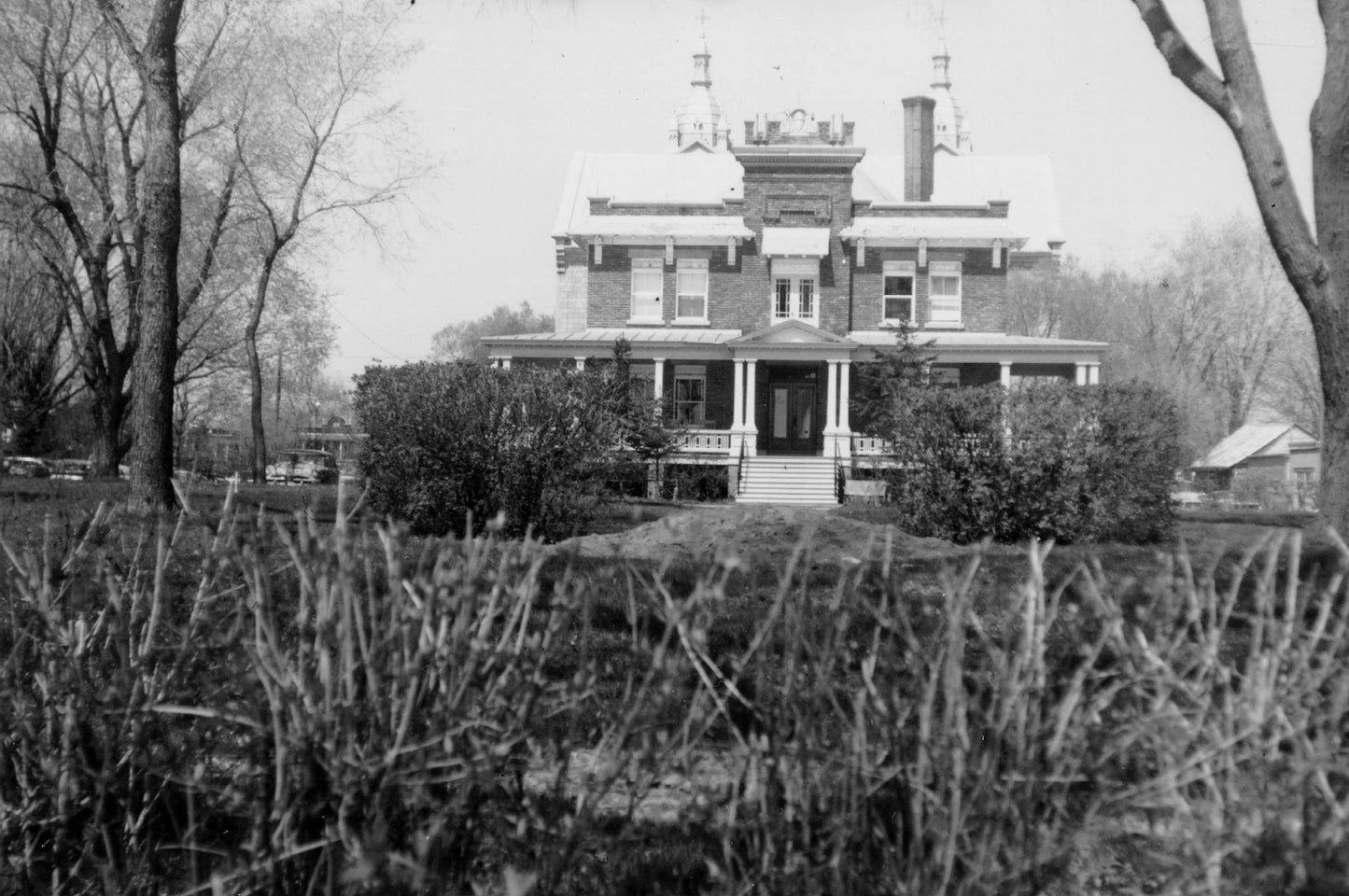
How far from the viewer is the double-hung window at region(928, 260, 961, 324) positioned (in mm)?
32312

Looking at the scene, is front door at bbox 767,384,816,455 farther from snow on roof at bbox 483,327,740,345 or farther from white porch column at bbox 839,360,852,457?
snow on roof at bbox 483,327,740,345

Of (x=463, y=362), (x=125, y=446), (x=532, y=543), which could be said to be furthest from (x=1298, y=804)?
(x=125, y=446)

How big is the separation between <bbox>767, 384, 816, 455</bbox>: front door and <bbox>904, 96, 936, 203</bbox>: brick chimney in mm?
7702

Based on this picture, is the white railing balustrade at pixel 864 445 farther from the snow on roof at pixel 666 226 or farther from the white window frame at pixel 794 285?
the snow on roof at pixel 666 226

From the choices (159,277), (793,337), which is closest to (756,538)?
(159,277)

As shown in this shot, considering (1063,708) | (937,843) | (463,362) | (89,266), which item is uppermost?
(89,266)

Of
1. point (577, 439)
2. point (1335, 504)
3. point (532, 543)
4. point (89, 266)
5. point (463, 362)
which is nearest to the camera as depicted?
point (532, 543)

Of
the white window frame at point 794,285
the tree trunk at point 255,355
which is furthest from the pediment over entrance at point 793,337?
the tree trunk at point 255,355

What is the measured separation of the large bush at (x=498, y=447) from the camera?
11617mm

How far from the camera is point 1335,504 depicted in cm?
855

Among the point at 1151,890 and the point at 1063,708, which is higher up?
the point at 1063,708

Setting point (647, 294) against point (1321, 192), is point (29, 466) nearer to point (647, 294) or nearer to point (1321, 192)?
point (647, 294)

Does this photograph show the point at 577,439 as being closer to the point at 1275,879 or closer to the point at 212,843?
the point at 212,843

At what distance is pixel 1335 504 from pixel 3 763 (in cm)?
863
